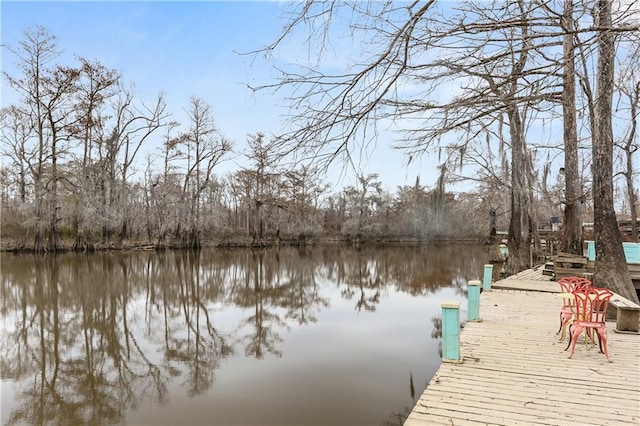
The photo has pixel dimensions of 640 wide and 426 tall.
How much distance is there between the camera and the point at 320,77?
2834 millimetres

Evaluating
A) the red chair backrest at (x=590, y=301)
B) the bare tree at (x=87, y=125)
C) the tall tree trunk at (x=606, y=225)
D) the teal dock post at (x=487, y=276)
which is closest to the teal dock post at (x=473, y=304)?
the red chair backrest at (x=590, y=301)

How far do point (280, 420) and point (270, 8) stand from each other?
3879 mm

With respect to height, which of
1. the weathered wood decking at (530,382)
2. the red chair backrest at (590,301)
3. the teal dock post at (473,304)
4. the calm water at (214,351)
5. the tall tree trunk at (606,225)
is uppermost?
the tall tree trunk at (606,225)

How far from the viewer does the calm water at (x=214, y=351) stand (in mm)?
4719

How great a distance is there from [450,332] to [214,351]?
4.23 m

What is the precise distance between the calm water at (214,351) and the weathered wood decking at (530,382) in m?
1.00

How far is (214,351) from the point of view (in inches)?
277

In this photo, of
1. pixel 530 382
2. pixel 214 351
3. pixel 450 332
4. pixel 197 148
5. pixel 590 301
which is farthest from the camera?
pixel 197 148

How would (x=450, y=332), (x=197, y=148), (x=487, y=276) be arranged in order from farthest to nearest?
(x=197, y=148) < (x=487, y=276) < (x=450, y=332)

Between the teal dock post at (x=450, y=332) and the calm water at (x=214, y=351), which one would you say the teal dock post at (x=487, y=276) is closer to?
the calm water at (x=214, y=351)

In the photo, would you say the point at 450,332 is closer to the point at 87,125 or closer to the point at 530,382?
the point at 530,382

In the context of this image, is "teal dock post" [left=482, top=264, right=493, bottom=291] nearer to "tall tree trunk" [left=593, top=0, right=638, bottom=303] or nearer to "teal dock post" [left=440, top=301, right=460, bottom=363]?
"tall tree trunk" [left=593, top=0, right=638, bottom=303]

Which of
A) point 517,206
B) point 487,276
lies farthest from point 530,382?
point 517,206

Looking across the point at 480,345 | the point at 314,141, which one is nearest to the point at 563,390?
the point at 480,345
